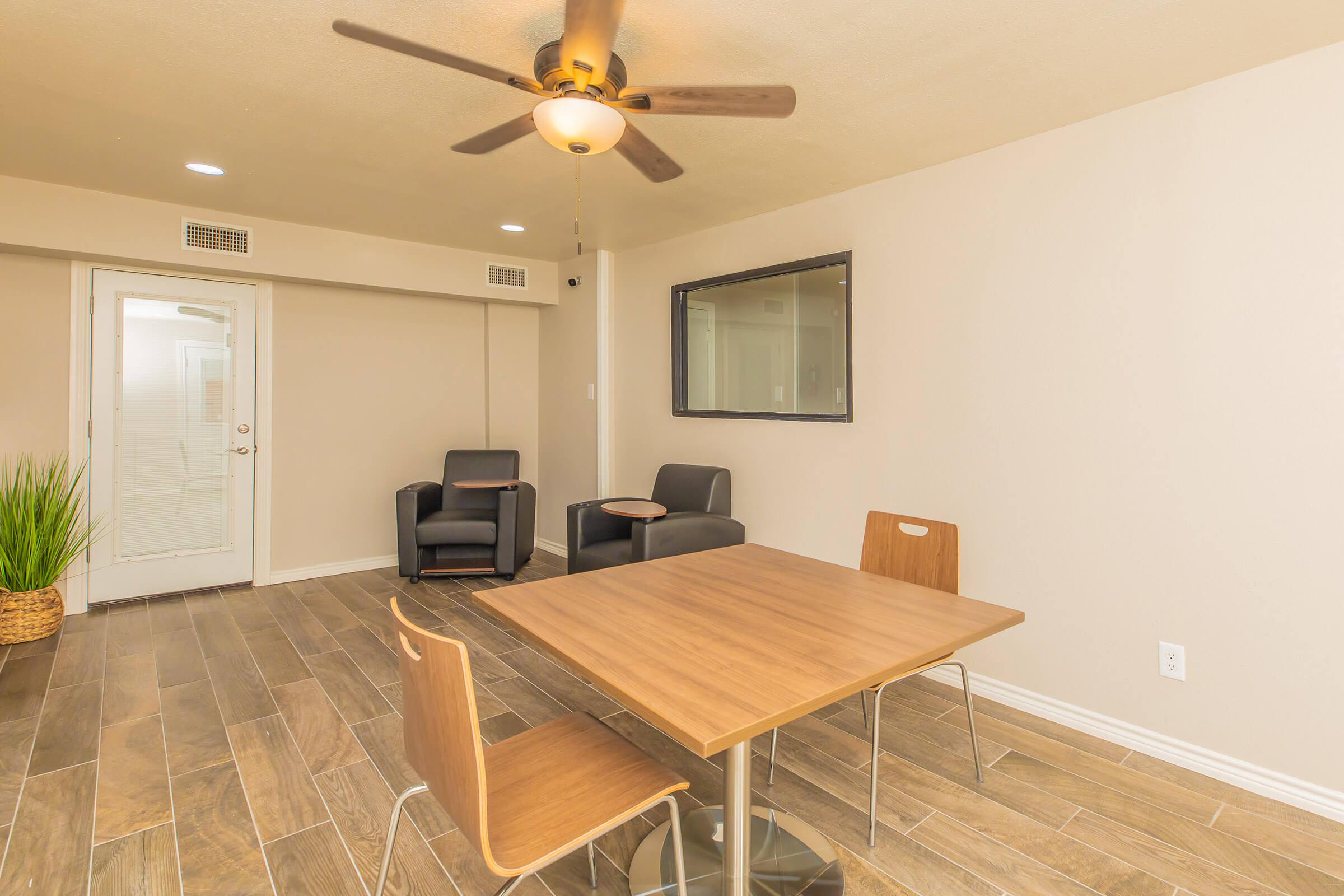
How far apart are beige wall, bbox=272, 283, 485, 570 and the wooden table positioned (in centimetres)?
348

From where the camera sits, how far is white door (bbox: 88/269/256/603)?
156 inches

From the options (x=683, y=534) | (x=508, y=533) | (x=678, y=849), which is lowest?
(x=678, y=849)

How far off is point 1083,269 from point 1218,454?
32.4 inches

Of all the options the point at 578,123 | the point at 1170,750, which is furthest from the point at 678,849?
the point at 1170,750

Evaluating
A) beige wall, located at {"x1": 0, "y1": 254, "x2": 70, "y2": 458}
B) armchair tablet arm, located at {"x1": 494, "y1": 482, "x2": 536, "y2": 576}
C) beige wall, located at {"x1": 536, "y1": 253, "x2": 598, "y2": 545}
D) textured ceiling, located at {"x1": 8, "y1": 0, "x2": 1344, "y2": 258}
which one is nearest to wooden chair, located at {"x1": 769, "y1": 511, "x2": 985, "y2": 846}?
textured ceiling, located at {"x1": 8, "y1": 0, "x2": 1344, "y2": 258}

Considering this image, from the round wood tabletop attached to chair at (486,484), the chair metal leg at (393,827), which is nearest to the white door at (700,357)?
the round wood tabletop attached to chair at (486,484)

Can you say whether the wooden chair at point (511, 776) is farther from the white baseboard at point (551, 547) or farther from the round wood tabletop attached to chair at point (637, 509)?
the white baseboard at point (551, 547)

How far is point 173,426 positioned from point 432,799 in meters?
3.36

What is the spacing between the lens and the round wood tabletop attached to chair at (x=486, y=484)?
448cm

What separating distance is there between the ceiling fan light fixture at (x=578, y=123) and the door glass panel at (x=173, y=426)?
3.57 m

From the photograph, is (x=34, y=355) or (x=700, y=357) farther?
(x=700, y=357)

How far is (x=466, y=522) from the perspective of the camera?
15.0 ft

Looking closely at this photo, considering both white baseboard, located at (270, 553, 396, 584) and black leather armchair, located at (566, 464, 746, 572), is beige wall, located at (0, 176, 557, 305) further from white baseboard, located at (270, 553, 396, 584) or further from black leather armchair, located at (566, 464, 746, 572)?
black leather armchair, located at (566, 464, 746, 572)

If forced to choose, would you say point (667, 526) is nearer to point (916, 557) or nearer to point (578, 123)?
point (916, 557)
